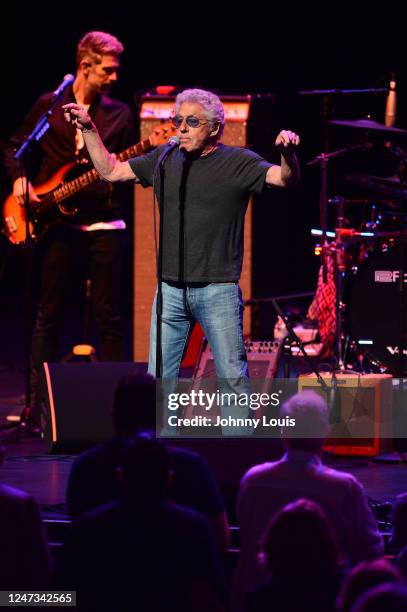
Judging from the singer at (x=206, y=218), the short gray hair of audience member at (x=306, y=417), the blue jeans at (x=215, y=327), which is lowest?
the short gray hair of audience member at (x=306, y=417)

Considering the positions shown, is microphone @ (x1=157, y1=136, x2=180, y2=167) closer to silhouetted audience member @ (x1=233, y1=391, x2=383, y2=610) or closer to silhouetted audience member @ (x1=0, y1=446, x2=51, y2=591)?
silhouetted audience member @ (x1=233, y1=391, x2=383, y2=610)

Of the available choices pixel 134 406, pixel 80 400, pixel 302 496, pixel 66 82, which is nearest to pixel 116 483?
pixel 134 406

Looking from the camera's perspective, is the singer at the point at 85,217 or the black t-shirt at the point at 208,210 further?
the singer at the point at 85,217

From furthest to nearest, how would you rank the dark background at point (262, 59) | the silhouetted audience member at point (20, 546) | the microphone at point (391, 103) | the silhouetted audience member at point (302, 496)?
the dark background at point (262, 59), the microphone at point (391, 103), the silhouetted audience member at point (302, 496), the silhouetted audience member at point (20, 546)

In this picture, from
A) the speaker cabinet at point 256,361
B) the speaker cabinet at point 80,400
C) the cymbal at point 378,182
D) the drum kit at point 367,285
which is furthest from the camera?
the cymbal at point 378,182

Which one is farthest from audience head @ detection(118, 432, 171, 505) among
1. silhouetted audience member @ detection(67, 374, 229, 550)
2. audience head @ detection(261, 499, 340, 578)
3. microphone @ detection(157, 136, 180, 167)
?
microphone @ detection(157, 136, 180, 167)

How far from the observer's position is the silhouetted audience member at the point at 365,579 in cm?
296

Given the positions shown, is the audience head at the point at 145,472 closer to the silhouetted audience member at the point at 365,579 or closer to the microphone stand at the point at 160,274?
the silhouetted audience member at the point at 365,579

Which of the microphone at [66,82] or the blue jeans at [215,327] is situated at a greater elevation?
the microphone at [66,82]

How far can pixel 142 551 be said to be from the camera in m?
3.36

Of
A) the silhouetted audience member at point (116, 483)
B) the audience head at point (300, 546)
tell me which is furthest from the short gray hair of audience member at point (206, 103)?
the audience head at point (300, 546)

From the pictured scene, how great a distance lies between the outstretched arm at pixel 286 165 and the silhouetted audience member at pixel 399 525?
5.39 feet

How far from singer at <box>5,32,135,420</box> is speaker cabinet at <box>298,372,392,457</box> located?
4.80 ft

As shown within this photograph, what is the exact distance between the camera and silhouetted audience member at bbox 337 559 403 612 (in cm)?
296
